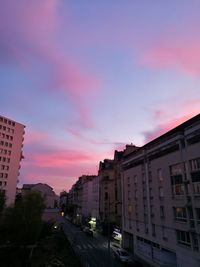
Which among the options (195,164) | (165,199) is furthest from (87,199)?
(195,164)

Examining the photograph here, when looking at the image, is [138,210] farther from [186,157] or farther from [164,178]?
[186,157]

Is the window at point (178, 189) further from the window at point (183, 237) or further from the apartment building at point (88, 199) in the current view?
the apartment building at point (88, 199)

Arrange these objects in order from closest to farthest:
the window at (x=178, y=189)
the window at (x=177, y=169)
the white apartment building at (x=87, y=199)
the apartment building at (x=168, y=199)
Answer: the apartment building at (x=168, y=199)
the window at (x=177, y=169)
the window at (x=178, y=189)
the white apartment building at (x=87, y=199)

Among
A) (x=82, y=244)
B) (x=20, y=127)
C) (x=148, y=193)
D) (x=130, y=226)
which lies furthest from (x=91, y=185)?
(x=148, y=193)

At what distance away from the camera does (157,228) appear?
135ft

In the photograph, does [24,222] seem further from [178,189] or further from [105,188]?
[105,188]

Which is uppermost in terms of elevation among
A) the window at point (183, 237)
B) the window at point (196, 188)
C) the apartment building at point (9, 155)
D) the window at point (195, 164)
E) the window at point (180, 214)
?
the apartment building at point (9, 155)

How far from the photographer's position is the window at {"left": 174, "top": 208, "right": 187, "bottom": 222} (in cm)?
3375

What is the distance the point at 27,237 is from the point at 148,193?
25846 mm

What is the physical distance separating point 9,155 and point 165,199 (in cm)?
8327

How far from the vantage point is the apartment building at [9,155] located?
10362 cm

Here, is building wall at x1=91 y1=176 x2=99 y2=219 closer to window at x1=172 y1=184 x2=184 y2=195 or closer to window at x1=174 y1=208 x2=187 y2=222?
window at x1=174 y1=208 x2=187 y2=222

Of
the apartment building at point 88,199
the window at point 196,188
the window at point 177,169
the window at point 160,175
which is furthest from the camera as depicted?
the apartment building at point 88,199

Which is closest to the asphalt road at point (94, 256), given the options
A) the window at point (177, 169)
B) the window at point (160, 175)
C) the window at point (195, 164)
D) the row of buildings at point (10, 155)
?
the window at point (160, 175)
